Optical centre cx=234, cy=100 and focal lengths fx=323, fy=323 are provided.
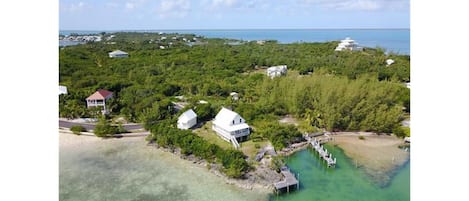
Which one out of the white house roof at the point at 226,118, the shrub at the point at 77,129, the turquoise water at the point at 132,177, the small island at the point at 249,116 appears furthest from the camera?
the shrub at the point at 77,129

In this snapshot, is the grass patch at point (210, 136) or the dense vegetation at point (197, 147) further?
the grass patch at point (210, 136)

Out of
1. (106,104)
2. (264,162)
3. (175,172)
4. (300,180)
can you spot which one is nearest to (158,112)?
(106,104)

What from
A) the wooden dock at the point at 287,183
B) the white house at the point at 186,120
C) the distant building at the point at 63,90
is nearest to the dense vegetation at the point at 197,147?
the white house at the point at 186,120

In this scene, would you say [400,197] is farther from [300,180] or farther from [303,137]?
[303,137]

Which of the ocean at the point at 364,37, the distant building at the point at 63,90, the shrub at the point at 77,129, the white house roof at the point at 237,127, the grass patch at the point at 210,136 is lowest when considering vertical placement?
the grass patch at the point at 210,136

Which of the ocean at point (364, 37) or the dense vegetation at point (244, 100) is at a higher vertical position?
the ocean at point (364, 37)

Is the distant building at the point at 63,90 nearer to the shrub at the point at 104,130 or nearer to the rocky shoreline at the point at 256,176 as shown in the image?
the shrub at the point at 104,130

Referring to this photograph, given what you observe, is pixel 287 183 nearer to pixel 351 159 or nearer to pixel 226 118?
pixel 351 159
